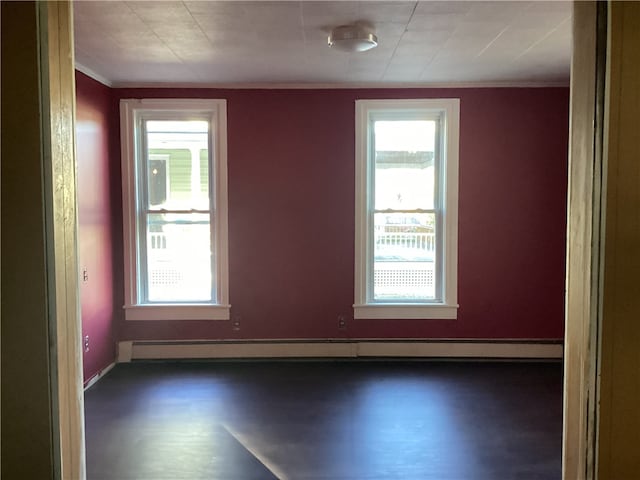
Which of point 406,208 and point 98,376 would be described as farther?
point 406,208

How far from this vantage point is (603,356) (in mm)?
1244

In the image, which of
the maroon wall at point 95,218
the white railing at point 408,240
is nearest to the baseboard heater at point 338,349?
the maroon wall at point 95,218

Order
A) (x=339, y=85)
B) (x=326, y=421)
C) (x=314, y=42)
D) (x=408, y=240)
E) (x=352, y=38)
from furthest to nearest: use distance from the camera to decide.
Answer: (x=408, y=240) → (x=339, y=85) → (x=326, y=421) → (x=314, y=42) → (x=352, y=38)

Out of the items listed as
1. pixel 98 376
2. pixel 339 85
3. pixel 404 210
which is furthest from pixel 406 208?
pixel 98 376

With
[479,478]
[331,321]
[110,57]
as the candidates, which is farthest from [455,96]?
[479,478]

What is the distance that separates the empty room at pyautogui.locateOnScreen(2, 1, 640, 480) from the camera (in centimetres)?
298

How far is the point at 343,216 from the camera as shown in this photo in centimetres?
470

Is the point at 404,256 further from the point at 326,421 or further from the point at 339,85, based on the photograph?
the point at 326,421

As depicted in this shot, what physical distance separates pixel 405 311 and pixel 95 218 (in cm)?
286

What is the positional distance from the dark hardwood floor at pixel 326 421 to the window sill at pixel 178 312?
43cm

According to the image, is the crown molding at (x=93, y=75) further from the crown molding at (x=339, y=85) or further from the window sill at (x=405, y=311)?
the window sill at (x=405, y=311)

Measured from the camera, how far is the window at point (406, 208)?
465cm

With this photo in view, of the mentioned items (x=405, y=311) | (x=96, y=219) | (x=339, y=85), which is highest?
(x=339, y=85)

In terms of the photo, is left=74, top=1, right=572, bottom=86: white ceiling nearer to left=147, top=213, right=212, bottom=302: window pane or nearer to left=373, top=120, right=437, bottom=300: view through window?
left=373, top=120, right=437, bottom=300: view through window
